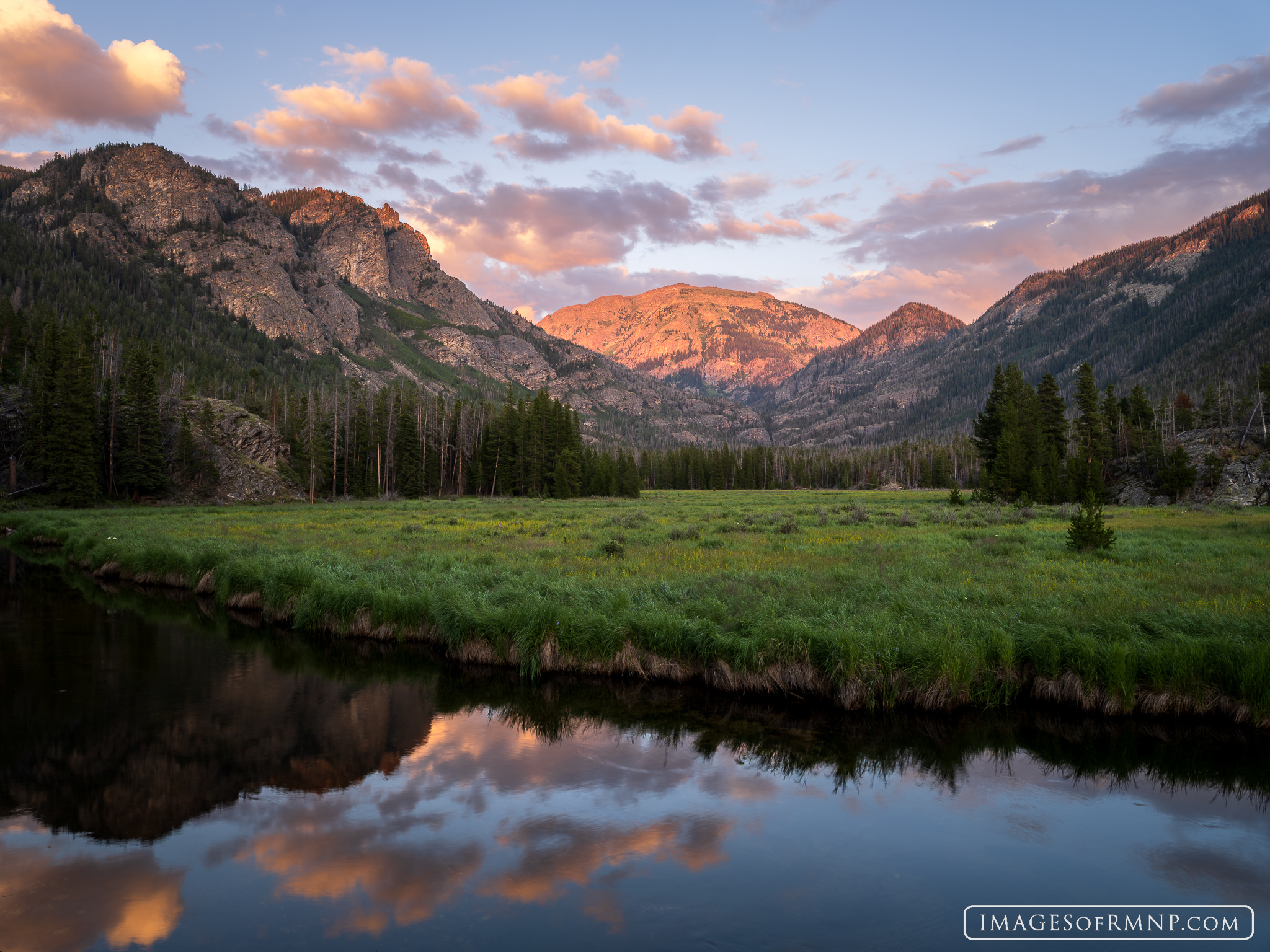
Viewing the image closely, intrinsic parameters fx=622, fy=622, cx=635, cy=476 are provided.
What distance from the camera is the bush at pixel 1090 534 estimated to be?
901 inches

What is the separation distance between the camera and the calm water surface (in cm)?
652

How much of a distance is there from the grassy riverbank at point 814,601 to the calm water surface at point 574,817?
0.76 m

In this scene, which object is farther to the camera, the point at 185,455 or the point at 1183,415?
the point at 1183,415

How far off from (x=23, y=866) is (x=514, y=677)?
834 centimetres

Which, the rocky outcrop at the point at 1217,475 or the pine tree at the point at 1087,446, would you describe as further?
the pine tree at the point at 1087,446

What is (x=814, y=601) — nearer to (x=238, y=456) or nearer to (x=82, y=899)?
(x=82, y=899)

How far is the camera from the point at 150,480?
57.9m

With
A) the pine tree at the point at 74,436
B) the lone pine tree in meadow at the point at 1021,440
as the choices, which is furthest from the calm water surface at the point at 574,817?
the lone pine tree in meadow at the point at 1021,440

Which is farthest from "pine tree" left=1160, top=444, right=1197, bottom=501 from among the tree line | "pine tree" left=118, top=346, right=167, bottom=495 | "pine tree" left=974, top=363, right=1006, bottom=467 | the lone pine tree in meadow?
"pine tree" left=118, top=346, right=167, bottom=495

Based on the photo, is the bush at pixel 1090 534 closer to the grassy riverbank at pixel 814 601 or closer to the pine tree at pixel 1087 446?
the grassy riverbank at pixel 814 601

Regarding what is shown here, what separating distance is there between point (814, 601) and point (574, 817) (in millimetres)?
8367

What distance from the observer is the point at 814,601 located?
590 inches

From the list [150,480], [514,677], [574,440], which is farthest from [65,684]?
[574,440]

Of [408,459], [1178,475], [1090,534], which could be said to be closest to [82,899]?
[1090,534]
